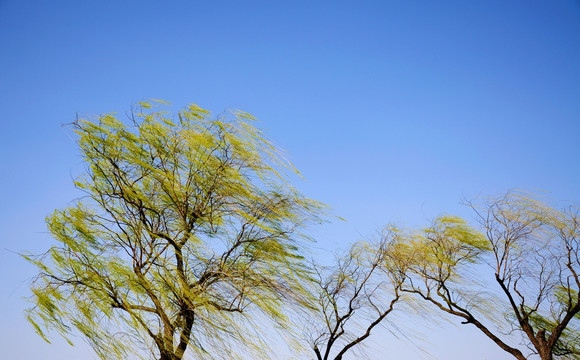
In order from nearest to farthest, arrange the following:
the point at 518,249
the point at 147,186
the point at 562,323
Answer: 1. the point at 147,186
2. the point at 562,323
3. the point at 518,249

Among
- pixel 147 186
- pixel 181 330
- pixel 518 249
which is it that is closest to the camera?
pixel 181 330

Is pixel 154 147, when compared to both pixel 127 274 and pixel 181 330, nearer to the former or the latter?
pixel 127 274

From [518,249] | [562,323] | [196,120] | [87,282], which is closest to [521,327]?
[562,323]

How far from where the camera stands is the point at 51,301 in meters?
4.51

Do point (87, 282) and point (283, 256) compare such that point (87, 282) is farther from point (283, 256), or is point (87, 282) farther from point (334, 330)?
point (334, 330)

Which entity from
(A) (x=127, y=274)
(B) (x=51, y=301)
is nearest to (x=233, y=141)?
(A) (x=127, y=274)

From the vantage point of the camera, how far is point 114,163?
15.0ft

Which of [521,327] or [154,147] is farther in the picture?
[521,327]

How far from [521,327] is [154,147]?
5.72 metres

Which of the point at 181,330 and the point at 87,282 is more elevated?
the point at 87,282

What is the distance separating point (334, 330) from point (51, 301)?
4.08 meters

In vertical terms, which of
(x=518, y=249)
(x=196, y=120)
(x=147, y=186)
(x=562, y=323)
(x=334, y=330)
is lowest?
(x=562, y=323)

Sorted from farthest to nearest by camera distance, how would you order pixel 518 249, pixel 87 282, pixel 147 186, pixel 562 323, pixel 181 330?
pixel 518 249, pixel 562 323, pixel 147 186, pixel 87 282, pixel 181 330

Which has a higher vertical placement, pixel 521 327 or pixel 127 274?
pixel 127 274
